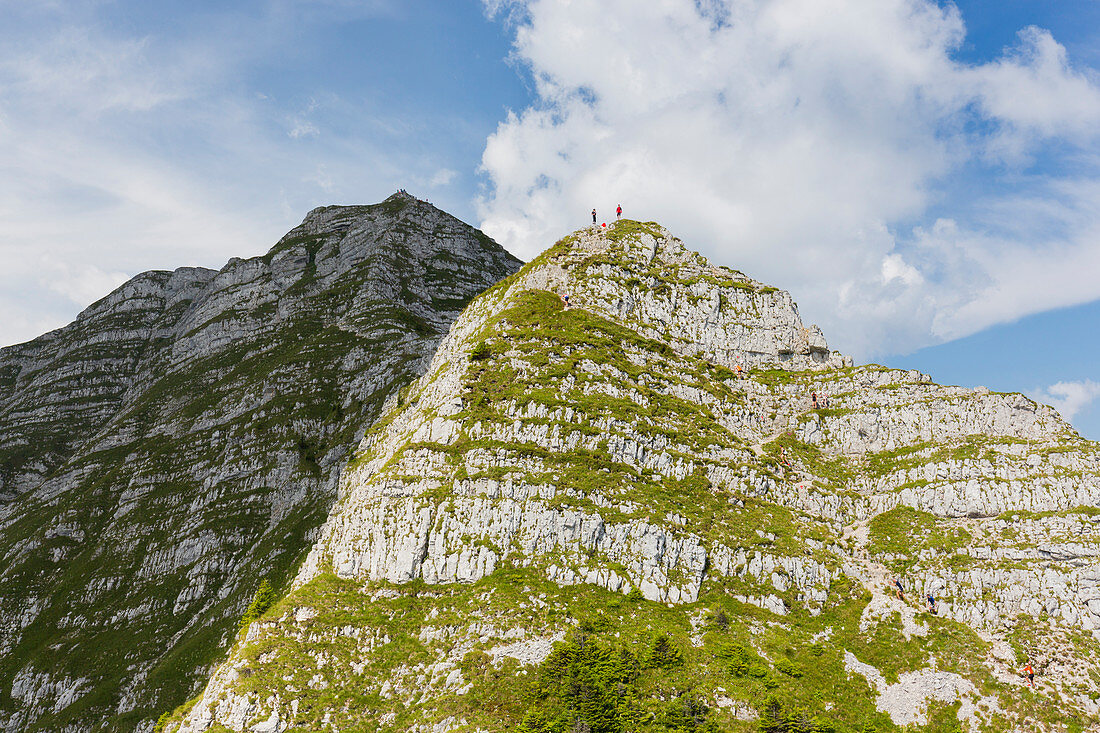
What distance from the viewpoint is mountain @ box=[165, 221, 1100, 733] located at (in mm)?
62188

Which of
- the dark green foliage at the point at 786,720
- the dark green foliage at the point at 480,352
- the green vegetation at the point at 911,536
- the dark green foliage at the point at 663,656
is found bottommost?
the dark green foliage at the point at 786,720

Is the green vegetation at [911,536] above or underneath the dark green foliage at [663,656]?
above

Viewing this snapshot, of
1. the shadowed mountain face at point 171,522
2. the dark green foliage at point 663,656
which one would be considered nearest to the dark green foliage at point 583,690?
the dark green foliage at point 663,656

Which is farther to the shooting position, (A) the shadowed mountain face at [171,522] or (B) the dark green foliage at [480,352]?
(A) the shadowed mountain face at [171,522]

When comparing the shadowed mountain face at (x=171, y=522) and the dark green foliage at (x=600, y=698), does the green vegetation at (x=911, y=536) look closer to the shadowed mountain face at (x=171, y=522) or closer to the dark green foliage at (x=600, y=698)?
the dark green foliage at (x=600, y=698)

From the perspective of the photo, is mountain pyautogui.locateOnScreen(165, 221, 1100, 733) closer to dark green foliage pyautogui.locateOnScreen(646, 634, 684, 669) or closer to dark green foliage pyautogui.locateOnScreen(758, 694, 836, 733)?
dark green foliage pyautogui.locateOnScreen(758, 694, 836, 733)

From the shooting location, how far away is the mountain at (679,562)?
6219cm

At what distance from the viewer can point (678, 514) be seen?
8231cm

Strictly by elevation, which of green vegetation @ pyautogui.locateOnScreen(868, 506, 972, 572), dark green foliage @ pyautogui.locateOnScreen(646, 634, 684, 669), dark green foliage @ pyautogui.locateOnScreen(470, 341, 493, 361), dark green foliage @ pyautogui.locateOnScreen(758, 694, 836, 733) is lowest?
dark green foliage @ pyautogui.locateOnScreen(758, 694, 836, 733)

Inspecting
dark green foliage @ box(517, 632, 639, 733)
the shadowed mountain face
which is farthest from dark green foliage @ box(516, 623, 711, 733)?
the shadowed mountain face

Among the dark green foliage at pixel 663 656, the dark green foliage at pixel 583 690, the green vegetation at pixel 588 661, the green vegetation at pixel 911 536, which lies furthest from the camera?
the green vegetation at pixel 911 536

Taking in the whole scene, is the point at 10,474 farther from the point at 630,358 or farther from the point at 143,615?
the point at 630,358

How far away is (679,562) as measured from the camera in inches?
3081

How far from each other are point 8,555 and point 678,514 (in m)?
175
